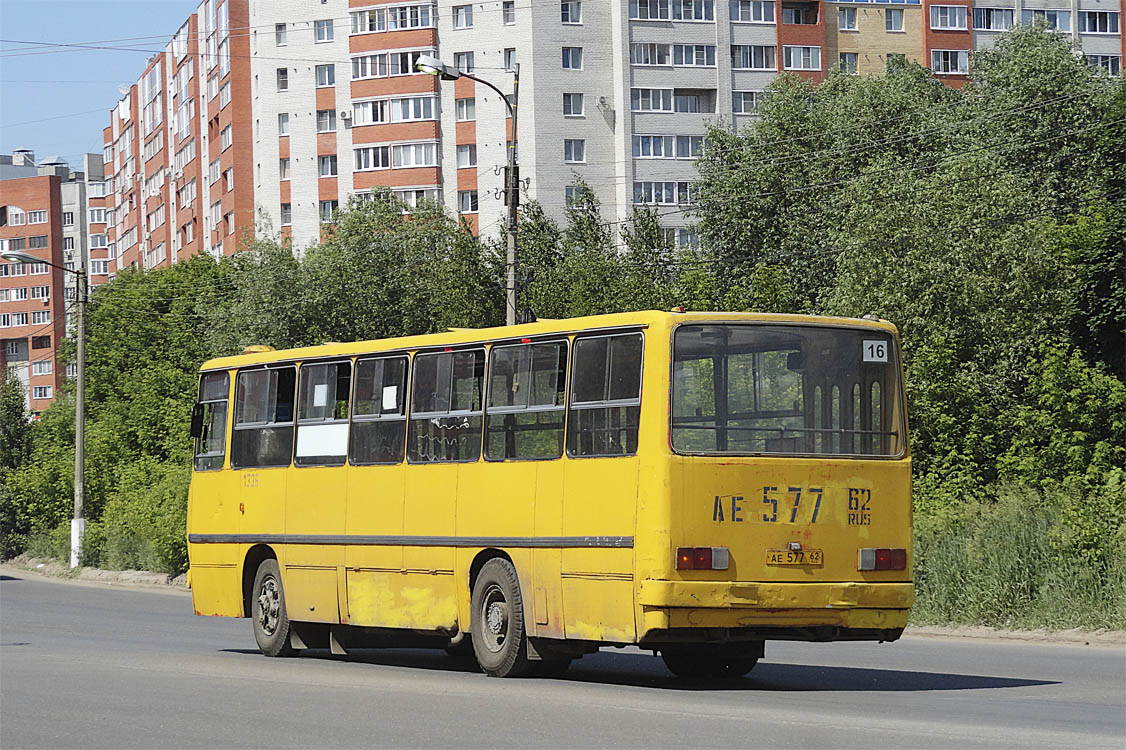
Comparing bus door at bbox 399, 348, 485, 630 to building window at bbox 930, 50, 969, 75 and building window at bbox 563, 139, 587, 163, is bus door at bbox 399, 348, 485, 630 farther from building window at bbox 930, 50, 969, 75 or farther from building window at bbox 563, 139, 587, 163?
building window at bbox 930, 50, 969, 75

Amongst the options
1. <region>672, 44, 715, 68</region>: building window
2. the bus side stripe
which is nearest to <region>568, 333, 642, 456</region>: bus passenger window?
the bus side stripe

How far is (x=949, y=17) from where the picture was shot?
9725 centimetres

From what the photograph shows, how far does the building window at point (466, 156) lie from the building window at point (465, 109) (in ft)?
4.55

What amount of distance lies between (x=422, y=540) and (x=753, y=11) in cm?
8093

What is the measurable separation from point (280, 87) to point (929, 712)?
3408 inches

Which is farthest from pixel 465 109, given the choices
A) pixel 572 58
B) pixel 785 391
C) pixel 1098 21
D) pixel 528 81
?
pixel 785 391

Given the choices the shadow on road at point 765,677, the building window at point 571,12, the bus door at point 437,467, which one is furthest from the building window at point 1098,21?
the bus door at point 437,467

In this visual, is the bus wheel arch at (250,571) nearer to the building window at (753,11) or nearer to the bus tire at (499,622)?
the bus tire at (499,622)

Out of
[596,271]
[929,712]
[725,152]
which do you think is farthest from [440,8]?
[929,712]

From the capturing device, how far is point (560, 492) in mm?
14961

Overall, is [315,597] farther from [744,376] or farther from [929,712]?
[929,712]

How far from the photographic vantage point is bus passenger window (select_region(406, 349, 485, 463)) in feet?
53.4

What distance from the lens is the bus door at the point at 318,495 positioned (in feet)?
59.6

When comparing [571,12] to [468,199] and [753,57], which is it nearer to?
[753,57]
